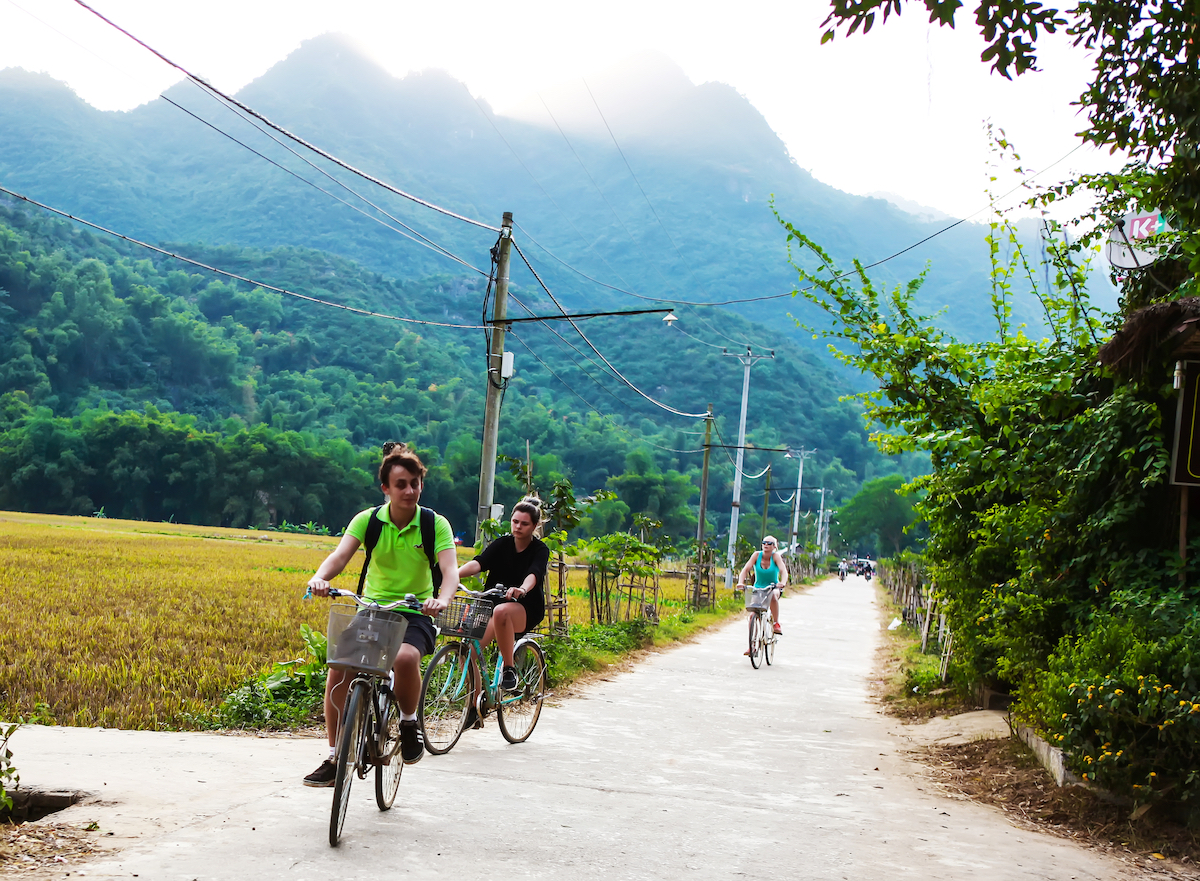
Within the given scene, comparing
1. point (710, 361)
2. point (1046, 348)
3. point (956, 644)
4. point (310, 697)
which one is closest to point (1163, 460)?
point (1046, 348)

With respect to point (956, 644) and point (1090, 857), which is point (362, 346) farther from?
point (1090, 857)

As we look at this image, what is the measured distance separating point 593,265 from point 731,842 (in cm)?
9525

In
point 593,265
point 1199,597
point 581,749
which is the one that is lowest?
point 581,749

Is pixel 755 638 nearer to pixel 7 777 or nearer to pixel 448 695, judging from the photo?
pixel 448 695

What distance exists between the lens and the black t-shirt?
7.68 meters

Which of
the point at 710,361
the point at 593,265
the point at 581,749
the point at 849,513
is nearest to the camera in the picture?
the point at 581,749

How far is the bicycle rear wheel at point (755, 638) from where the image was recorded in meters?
14.3

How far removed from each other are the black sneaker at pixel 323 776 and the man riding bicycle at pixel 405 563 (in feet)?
0.78

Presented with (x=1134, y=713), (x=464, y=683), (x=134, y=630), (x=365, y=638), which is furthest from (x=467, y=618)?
(x=134, y=630)

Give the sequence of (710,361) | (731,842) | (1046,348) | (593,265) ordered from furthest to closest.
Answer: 1. (593,265)
2. (710,361)
3. (1046,348)
4. (731,842)

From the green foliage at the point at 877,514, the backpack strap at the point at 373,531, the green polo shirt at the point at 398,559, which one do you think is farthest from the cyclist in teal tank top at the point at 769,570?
the green foliage at the point at 877,514

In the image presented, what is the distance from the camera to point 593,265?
Result: 98.7 meters

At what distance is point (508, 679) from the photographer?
7516 millimetres

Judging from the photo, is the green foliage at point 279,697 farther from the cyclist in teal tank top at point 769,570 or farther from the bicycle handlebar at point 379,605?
the cyclist in teal tank top at point 769,570
